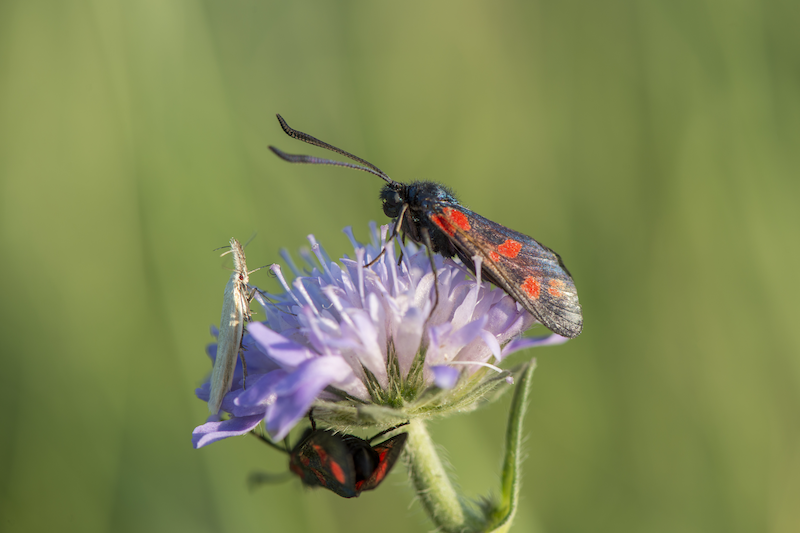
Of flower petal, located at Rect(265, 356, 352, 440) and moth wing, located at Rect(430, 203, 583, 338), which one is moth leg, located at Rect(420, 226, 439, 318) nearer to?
moth wing, located at Rect(430, 203, 583, 338)

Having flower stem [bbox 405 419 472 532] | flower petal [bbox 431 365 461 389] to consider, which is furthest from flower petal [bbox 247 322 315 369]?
flower stem [bbox 405 419 472 532]

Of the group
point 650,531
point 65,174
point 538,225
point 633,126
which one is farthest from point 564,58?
point 65,174

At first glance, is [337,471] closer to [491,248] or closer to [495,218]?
[491,248]

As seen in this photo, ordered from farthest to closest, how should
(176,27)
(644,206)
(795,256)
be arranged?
(644,206) < (176,27) < (795,256)

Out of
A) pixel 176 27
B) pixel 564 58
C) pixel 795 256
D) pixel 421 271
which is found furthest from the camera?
pixel 564 58

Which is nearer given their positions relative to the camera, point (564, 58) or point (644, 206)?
point (644, 206)

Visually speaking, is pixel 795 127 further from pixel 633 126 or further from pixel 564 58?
pixel 564 58

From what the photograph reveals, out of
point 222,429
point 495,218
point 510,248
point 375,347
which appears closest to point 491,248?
point 510,248
